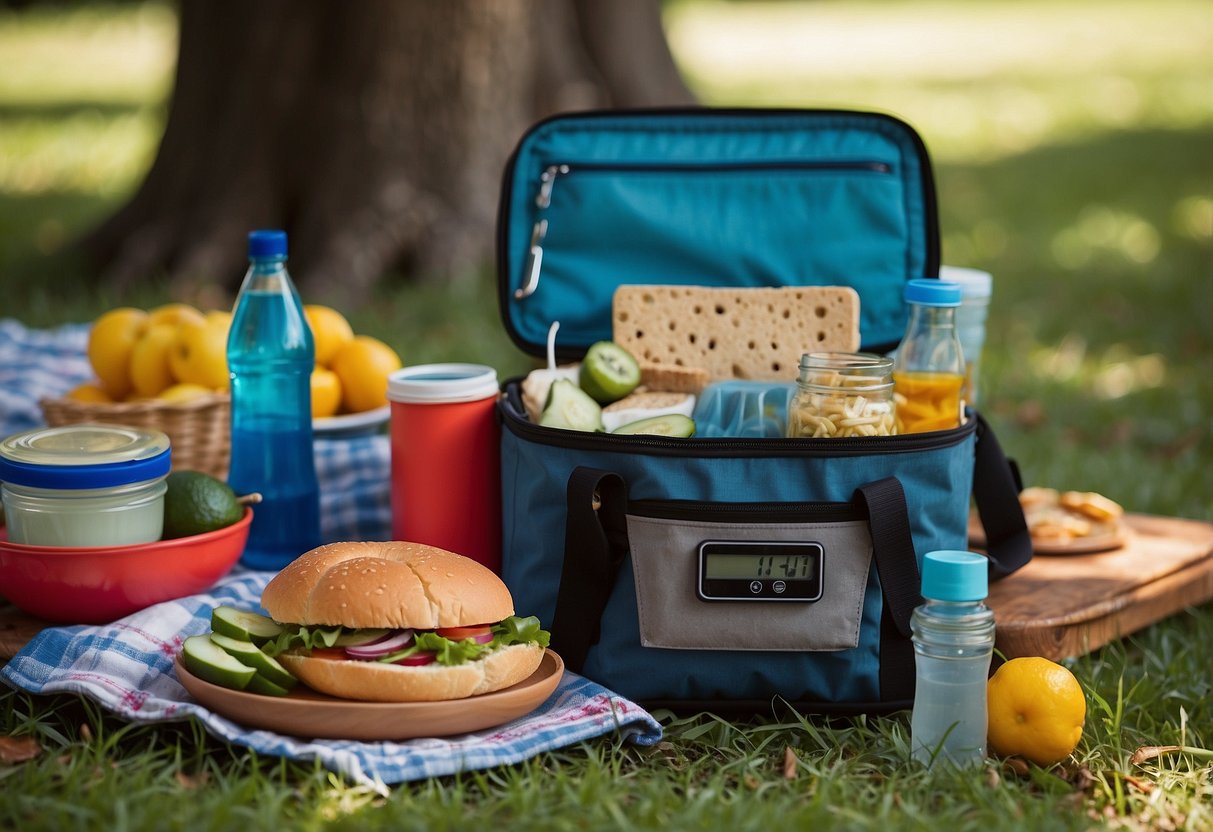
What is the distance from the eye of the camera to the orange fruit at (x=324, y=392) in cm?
316

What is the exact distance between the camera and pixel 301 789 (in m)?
2.04

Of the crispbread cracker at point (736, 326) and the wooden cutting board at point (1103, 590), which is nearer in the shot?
the wooden cutting board at point (1103, 590)

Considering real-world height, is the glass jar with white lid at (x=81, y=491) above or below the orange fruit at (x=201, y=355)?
below

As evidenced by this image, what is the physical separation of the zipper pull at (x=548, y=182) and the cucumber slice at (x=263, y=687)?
1.36 m


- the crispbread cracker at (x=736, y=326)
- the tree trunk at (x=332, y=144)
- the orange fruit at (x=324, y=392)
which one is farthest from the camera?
the tree trunk at (x=332, y=144)

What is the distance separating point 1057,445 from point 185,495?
2910 millimetres

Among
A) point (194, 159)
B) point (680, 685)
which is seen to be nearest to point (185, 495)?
point (680, 685)

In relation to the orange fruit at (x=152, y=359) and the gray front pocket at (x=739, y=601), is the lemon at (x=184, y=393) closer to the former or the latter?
the orange fruit at (x=152, y=359)

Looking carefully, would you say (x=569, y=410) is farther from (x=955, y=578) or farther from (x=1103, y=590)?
(x=1103, y=590)

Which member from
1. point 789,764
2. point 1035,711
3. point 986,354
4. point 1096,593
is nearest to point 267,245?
point 789,764

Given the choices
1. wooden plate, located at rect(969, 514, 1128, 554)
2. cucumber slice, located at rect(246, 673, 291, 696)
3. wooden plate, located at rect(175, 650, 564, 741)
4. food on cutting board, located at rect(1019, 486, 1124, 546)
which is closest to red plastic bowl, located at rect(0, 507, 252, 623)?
wooden plate, located at rect(175, 650, 564, 741)

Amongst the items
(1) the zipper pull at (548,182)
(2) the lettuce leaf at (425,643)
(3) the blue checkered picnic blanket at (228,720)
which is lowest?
(3) the blue checkered picnic blanket at (228,720)

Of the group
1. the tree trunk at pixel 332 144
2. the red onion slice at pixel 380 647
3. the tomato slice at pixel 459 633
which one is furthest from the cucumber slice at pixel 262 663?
the tree trunk at pixel 332 144

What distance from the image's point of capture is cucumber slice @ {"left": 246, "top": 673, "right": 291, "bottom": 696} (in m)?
2.12
